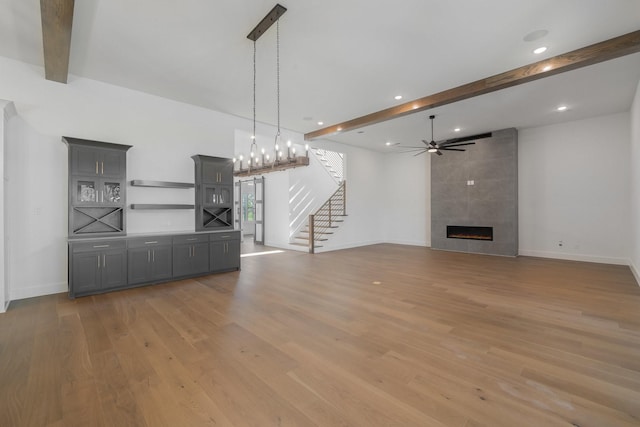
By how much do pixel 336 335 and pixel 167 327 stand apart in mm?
1948

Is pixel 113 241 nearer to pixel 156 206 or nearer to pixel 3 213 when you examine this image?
pixel 156 206

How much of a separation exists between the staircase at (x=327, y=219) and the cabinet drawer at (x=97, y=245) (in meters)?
5.18

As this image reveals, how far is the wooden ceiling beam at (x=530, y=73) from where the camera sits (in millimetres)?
3689

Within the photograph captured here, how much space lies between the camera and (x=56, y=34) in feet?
10.8

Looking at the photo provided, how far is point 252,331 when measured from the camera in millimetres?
3080

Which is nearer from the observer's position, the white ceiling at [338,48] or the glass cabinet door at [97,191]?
the white ceiling at [338,48]

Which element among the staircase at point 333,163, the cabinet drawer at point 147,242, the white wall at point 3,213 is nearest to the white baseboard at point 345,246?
the staircase at point 333,163

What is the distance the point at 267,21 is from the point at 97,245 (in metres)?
4.19

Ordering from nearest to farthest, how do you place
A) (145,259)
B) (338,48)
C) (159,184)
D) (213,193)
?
1. (338,48)
2. (145,259)
3. (159,184)
4. (213,193)

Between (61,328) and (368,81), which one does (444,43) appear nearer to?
(368,81)

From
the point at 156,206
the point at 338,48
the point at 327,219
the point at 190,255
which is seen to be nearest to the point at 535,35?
the point at 338,48

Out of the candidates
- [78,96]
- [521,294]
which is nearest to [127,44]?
[78,96]

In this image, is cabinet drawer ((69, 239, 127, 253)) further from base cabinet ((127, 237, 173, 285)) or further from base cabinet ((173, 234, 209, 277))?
base cabinet ((173, 234, 209, 277))

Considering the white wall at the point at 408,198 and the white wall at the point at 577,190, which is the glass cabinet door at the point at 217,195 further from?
the white wall at the point at 577,190
